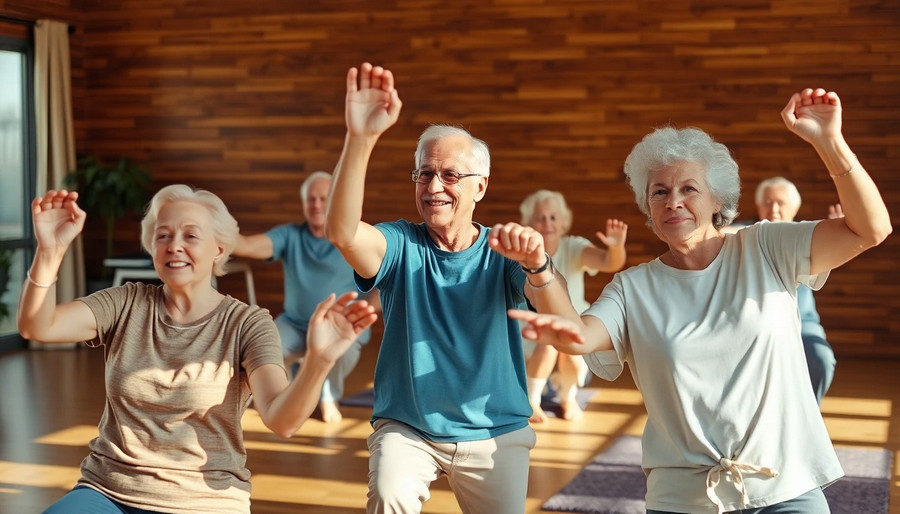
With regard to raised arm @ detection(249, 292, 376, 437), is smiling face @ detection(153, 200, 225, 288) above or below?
above

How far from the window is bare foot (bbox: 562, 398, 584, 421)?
14.2 feet

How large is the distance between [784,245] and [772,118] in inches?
211

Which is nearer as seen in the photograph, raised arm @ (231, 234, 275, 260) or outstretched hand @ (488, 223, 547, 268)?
outstretched hand @ (488, 223, 547, 268)

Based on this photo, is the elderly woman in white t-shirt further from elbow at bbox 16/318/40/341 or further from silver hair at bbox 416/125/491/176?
elbow at bbox 16/318/40/341

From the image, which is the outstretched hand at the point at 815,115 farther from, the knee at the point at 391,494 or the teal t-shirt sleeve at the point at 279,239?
the teal t-shirt sleeve at the point at 279,239

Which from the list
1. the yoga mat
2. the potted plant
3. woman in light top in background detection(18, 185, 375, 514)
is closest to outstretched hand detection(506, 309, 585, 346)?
woman in light top in background detection(18, 185, 375, 514)

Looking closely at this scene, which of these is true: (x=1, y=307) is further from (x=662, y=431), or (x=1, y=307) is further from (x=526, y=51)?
(x=662, y=431)

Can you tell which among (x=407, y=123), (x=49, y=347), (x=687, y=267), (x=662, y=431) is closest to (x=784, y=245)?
(x=687, y=267)

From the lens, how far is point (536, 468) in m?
4.48

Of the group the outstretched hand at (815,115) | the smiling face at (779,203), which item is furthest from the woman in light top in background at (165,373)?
the smiling face at (779,203)

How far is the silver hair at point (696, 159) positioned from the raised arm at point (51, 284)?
4.04 feet

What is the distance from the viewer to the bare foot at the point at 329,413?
5.38 m

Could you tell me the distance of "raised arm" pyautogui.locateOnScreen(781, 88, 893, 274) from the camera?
6.80 ft

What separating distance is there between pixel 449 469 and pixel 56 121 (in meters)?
6.34
